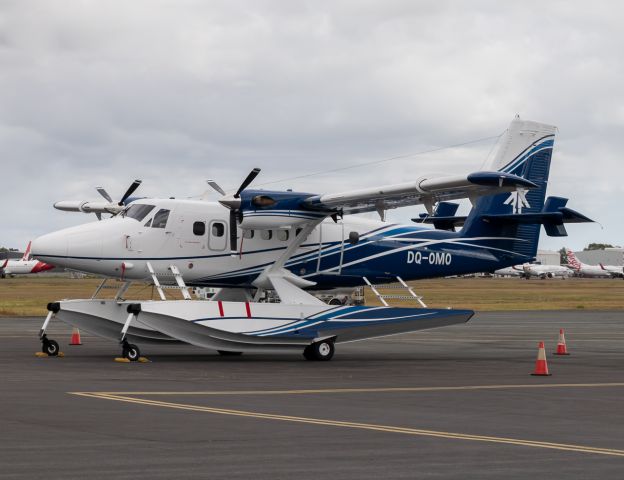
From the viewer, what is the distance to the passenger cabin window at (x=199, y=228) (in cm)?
2728

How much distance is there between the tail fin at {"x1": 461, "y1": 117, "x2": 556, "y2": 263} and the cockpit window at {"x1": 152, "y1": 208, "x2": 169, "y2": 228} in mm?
8954

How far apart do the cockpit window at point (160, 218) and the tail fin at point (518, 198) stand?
895 cm

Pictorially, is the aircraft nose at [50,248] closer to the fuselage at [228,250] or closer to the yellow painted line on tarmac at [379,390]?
the fuselage at [228,250]

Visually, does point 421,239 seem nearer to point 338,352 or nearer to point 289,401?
point 338,352

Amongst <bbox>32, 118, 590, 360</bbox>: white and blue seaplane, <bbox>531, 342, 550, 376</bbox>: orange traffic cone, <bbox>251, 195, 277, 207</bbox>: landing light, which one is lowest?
<bbox>531, 342, 550, 376</bbox>: orange traffic cone

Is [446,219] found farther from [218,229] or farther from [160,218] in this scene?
[160,218]

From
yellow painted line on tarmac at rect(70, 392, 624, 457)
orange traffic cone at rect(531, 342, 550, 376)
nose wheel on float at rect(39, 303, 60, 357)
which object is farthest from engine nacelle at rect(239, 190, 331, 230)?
yellow painted line on tarmac at rect(70, 392, 624, 457)

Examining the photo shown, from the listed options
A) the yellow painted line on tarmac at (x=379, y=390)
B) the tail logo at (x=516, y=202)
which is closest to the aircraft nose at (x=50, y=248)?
the yellow painted line on tarmac at (x=379, y=390)

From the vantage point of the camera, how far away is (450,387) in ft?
63.5

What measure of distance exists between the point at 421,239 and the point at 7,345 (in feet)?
38.4

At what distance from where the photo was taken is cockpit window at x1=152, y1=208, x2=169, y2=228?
1058 inches

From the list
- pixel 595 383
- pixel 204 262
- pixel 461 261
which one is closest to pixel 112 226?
pixel 204 262

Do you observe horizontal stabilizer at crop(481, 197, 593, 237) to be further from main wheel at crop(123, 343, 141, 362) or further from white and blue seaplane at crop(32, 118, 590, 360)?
main wheel at crop(123, 343, 141, 362)

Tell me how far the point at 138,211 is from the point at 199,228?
1593 mm
